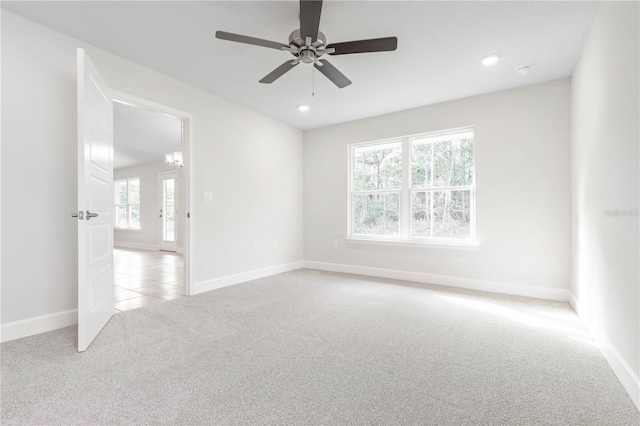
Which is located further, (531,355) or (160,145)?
(160,145)

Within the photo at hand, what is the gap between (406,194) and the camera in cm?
441

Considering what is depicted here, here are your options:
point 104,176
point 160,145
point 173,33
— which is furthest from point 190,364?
point 160,145

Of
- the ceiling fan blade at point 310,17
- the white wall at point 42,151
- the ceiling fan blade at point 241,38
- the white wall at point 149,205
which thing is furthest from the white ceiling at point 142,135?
the ceiling fan blade at point 310,17

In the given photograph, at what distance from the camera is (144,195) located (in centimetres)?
837

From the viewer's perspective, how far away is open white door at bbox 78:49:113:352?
210cm

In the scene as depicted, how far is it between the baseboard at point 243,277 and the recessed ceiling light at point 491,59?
381cm

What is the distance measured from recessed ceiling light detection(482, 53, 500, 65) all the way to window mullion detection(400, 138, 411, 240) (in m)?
1.54

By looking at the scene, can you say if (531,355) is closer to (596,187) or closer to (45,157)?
(596,187)

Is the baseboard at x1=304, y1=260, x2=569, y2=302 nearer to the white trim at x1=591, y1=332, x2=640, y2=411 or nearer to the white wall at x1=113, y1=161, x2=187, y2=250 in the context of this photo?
the white trim at x1=591, y1=332, x2=640, y2=411

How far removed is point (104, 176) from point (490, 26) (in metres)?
3.46

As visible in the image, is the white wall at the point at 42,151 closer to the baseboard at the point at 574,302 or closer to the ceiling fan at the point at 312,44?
the ceiling fan at the point at 312,44

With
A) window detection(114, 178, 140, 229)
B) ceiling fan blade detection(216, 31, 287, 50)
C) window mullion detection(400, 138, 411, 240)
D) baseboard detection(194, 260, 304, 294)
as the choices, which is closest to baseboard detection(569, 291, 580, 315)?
window mullion detection(400, 138, 411, 240)

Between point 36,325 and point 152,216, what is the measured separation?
6235 mm

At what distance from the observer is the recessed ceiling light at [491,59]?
111 inches
